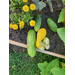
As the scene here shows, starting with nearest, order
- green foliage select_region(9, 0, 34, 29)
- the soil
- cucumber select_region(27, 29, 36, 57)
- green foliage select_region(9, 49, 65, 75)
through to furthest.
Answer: green foliage select_region(9, 0, 34, 29), cucumber select_region(27, 29, 36, 57), the soil, green foliage select_region(9, 49, 65, 75)

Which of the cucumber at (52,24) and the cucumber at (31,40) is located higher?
the cucumber at (52,24)

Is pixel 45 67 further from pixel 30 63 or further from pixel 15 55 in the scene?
pixel 15 55

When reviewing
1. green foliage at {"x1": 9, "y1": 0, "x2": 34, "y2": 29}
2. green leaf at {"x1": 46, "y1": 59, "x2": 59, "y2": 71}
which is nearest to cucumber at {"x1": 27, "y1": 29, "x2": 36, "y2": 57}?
green foliage at {"x1": 9, "y1": 0, "x2": 34, "y2": 29}

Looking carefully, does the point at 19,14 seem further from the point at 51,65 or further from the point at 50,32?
the point at 51,65

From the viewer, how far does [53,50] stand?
151 centimetres

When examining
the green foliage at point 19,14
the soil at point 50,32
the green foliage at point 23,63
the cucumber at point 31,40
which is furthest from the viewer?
the green foliage at point 23,63

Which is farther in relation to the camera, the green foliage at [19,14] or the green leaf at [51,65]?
the green leaf at [51,65]

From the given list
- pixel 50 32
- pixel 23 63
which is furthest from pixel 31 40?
pixel 23 63

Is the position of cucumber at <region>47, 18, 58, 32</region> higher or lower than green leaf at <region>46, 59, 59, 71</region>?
higher

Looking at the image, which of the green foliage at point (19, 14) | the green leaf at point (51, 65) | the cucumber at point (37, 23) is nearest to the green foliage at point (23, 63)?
the green leaf at point (51, 65)

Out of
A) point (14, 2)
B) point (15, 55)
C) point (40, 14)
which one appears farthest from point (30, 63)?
point (14, 2)

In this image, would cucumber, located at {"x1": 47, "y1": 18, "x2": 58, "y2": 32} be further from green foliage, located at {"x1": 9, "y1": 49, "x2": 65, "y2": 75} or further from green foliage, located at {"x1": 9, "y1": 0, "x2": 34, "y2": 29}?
green foliage, located at {"x1": 9, "y1": 49, "x2": 65, "y2": 75}

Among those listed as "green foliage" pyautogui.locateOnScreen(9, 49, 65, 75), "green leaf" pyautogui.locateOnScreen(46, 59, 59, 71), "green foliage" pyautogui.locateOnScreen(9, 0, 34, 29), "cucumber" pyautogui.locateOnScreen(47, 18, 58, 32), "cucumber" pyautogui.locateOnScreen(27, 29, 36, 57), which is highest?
"green foliage" pyautogui.locateOnScreen(9, 0, 34, 29)

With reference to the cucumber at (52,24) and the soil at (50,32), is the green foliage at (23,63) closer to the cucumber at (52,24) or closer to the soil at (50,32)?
the soil at (50,32)
